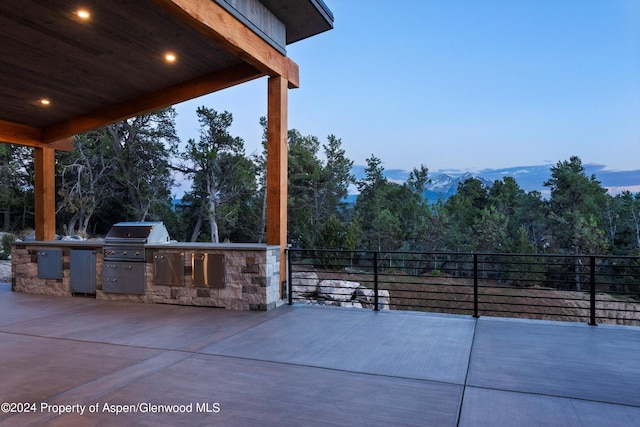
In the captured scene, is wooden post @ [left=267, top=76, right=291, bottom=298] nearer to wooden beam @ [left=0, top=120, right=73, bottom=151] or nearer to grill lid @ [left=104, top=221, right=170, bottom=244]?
grill lid @ [left=104, top=221, right=170, bottom=244]

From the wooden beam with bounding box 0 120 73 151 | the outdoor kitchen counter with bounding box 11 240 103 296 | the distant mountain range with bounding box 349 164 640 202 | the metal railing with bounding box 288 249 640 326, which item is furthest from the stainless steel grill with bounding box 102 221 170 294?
the distant mountain range with bounding box 349 164 640 202

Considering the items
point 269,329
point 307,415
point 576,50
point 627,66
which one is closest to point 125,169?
point 269,329

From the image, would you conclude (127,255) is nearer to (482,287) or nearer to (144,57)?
(144,57)

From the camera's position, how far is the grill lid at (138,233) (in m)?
5.55

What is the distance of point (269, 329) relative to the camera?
4.04 meters

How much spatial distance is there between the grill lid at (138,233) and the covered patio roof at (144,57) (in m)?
1.69

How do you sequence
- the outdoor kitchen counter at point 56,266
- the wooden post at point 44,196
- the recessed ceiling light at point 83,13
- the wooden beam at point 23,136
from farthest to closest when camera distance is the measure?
the wooden post at point 44,196, the wooden beam at point 23,136, the outdoor kitchen counter at point 56,266, the recessed ceiling light at point 83,13

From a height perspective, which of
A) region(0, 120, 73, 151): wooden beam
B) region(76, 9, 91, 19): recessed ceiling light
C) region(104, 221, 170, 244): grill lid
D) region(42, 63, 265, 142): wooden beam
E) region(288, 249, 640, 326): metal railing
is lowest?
region(288, 249, 640, 326): metal railing

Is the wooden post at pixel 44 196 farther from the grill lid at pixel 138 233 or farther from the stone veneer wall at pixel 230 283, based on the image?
the grill lid at pixel 138 233

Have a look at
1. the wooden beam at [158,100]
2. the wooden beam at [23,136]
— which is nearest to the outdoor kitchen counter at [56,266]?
the wooden beam at [23,136]

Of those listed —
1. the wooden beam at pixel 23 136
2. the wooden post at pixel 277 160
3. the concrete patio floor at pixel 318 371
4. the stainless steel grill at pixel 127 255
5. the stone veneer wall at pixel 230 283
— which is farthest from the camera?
A: the wooden beam at pixel 23 136

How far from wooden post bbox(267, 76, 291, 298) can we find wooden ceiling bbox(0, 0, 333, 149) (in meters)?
0.27

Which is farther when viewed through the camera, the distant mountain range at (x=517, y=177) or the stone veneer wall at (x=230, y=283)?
the distant mountain range at (x=517, y=177)

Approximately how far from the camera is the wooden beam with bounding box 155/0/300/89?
358cm
